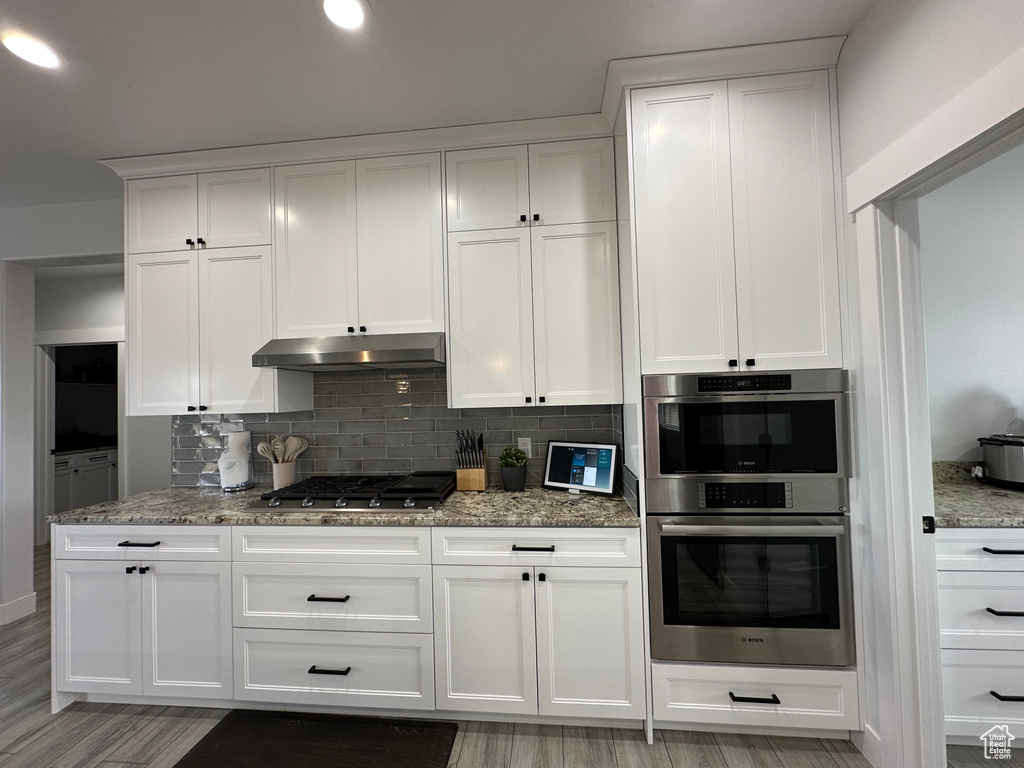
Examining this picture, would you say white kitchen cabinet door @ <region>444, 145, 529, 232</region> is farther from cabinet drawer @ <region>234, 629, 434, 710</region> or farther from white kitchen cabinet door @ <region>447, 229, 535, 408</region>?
cabinet drawer @ <region>234, 629, 434, 710</region>

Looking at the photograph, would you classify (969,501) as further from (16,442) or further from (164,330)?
(16,442)

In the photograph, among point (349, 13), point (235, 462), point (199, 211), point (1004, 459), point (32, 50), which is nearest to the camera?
point (349, 13)

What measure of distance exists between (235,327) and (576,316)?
1777 millimetres

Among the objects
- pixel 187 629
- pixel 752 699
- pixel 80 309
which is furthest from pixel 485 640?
pixel 80 309

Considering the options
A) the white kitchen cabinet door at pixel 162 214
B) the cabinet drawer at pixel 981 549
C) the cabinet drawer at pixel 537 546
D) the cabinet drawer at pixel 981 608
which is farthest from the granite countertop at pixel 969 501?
the white kitchen cabinet door at pixel 162 214

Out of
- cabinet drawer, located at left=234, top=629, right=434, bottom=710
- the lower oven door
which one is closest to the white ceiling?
the lower oven door

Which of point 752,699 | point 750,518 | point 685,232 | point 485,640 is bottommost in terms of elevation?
point 752,699

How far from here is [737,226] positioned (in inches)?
76.5

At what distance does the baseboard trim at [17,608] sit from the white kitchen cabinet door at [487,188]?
3909mm

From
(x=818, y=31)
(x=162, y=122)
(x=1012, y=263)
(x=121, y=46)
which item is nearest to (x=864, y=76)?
(x=818, y=31)

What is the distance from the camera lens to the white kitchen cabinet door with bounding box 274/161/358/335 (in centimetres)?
248

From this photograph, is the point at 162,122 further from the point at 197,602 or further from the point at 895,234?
the point at 895,234

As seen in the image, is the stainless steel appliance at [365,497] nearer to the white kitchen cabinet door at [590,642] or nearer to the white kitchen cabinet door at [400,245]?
the white kitchen cabinet door at [590,642]

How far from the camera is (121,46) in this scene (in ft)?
5.89
